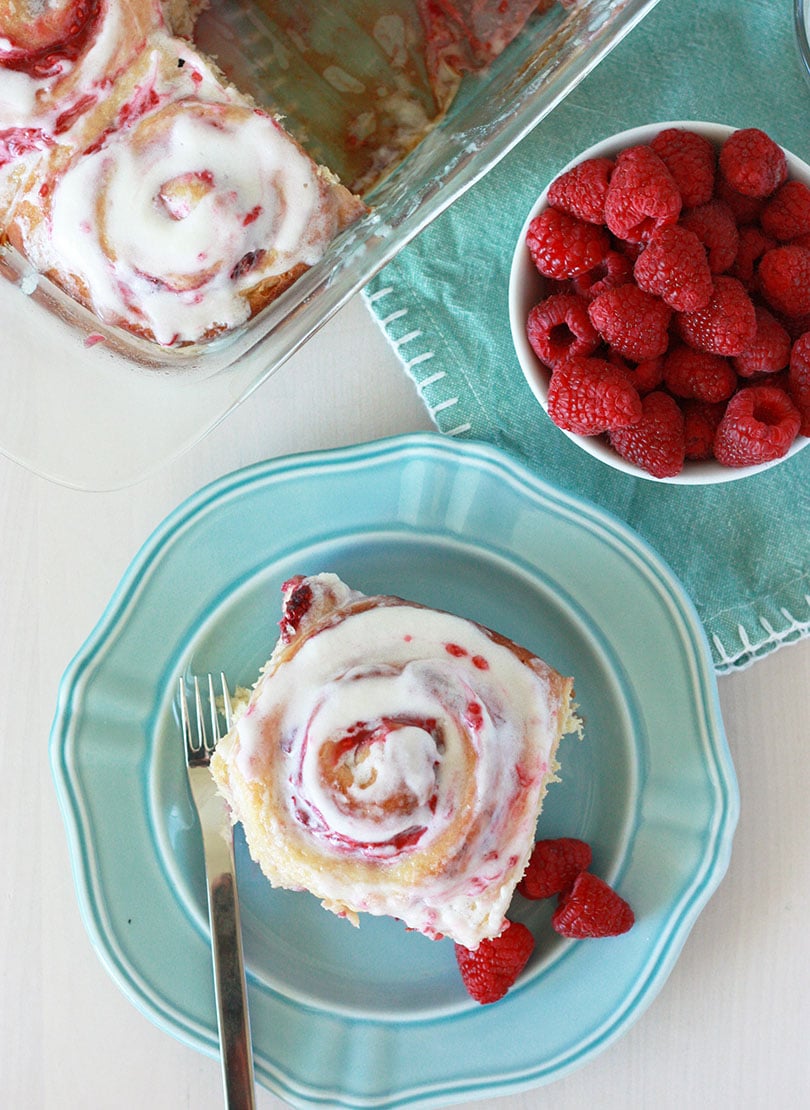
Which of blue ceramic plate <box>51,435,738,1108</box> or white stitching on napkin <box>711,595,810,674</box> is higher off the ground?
blue ceramic plate <box>51,435,738,1108</box>

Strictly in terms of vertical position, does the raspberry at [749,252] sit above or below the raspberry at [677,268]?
below

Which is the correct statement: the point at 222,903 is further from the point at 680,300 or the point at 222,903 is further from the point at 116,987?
the point at 680,300

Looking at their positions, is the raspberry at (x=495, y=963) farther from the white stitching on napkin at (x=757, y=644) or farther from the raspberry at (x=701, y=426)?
the raspberry at (x=701, y=426)

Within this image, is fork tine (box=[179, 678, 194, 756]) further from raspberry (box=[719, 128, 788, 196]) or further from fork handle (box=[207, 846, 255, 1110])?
raspberry (box=[719, 128, 788, 196])

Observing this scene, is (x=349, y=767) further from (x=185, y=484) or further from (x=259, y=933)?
(x=185, y=484)

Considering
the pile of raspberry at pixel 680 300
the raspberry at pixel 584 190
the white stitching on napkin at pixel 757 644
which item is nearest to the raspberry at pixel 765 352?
the pile of raspberry at pixel 680 300

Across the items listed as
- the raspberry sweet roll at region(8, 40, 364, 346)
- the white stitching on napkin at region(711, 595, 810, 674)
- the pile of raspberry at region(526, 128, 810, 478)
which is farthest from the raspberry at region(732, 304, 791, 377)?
the raspberry sweet roll at region(8, 40, 364, 346)

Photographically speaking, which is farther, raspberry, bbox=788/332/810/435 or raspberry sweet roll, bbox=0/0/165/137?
raspberry, bbox=788/332/810/435
